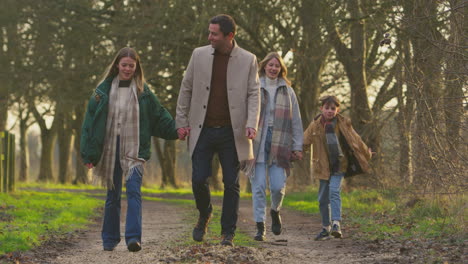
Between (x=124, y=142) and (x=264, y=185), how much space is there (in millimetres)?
1863

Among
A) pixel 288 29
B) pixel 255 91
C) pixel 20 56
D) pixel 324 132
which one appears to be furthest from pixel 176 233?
pixel 20 56

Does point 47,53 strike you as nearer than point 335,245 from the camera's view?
No

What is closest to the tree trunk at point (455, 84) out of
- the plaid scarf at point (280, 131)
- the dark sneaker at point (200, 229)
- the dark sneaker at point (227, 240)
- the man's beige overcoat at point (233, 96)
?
the plaid scarf at point (280, 131)

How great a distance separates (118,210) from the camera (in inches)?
291

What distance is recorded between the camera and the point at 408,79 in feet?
32.1

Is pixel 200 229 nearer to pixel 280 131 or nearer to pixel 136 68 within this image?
pixel 280 131

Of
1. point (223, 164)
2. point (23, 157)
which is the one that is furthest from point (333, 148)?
point (23, 157)

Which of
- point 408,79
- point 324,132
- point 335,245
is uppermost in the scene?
point 408,79

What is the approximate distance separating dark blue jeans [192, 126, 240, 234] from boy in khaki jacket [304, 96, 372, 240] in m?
1.94

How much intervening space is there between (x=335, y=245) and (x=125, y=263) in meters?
2.74

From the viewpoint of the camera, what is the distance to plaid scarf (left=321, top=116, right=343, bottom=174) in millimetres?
9070

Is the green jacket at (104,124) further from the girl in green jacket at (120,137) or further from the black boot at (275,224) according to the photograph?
the black boot at (275,224)

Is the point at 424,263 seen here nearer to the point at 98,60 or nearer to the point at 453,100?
the point at 453,100

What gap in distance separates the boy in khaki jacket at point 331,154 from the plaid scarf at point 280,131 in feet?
2.32
